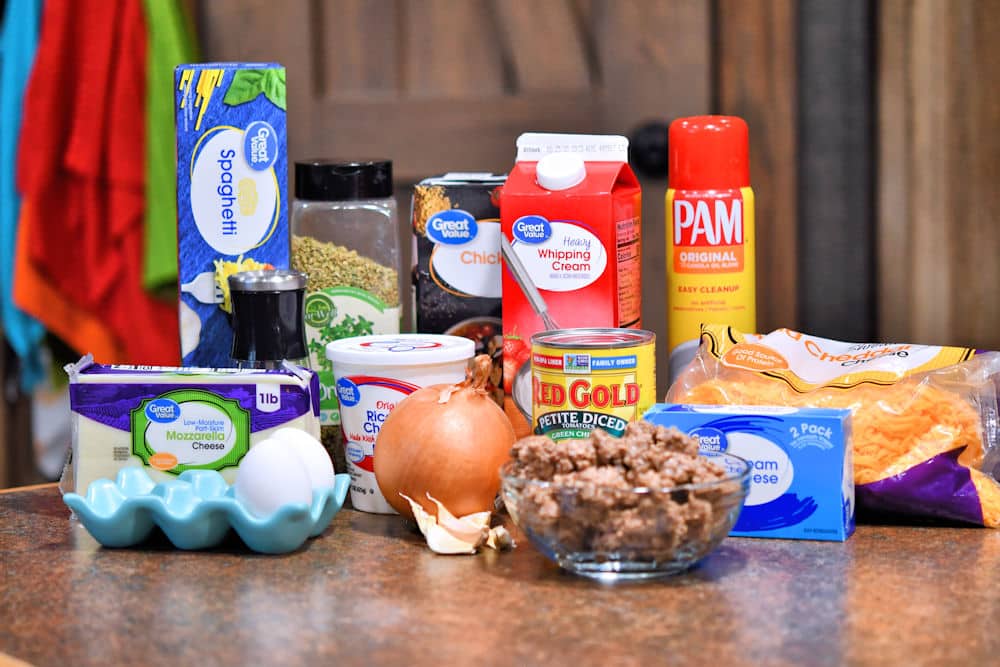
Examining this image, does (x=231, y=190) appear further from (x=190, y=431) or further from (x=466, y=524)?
(x=466, y=524)

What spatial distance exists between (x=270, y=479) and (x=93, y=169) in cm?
112

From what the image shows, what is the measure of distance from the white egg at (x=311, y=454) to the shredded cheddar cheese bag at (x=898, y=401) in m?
0.28

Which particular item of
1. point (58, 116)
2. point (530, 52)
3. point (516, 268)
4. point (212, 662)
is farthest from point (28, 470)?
point (212, 662)

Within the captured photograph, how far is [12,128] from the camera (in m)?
1.87

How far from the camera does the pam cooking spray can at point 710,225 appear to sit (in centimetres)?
106

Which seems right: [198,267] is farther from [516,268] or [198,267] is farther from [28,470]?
[28,470]

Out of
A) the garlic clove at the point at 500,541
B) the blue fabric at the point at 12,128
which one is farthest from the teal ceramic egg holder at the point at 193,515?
the blue fabric at the point at 12,128

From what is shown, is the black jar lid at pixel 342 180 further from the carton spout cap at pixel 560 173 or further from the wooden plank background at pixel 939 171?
the wooden plank background at pixel 939 171

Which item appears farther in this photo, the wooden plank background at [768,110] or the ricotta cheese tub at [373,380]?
the wooden plank background at [768,110]

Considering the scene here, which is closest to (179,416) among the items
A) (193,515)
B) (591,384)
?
(193,515)

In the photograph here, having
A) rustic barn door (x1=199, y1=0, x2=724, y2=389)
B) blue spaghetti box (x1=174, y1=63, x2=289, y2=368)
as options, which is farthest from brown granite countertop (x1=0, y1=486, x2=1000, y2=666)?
rustic barn door (x1=199, y1=0, x2=724, y2=389)

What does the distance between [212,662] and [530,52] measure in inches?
51.5

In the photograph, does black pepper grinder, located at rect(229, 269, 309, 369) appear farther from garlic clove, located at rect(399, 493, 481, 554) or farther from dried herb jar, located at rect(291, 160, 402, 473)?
garlic clove, located at rect(399, 493, 481, 554)

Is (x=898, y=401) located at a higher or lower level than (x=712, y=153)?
lower
